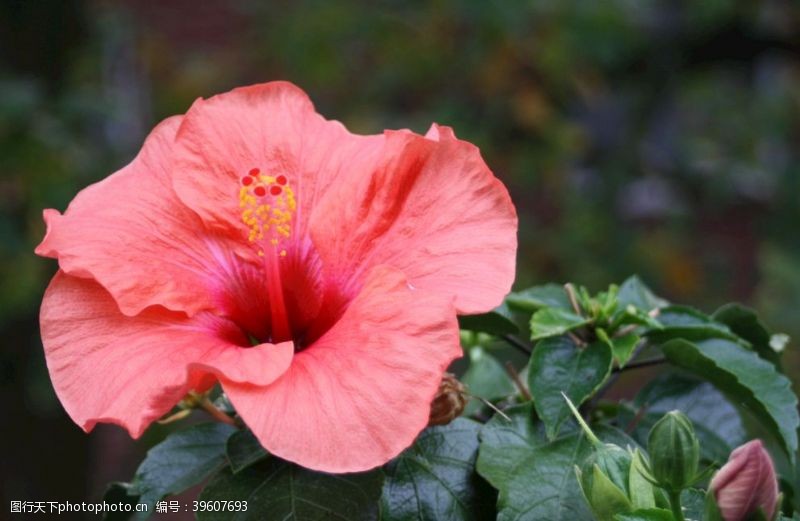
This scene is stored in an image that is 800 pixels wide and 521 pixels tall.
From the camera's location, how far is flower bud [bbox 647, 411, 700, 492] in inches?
29.3

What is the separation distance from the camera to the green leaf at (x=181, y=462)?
89cm

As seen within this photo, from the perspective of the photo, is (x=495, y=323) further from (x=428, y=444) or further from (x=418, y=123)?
(x=418, y=123)

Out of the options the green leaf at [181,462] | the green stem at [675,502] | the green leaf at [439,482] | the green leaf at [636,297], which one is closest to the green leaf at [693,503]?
the green stem at [675,502]

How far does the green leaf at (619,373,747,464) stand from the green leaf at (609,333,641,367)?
93mm

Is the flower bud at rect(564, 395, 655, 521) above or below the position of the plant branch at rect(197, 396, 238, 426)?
above

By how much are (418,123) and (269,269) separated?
2.15 meters

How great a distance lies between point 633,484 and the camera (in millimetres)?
762

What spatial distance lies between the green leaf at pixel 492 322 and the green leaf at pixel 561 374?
5 centimetres

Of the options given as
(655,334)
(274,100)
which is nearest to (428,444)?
(655,334)

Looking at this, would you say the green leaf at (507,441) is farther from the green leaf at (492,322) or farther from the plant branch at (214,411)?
the plant branch at (214,411)

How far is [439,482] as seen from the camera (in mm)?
854

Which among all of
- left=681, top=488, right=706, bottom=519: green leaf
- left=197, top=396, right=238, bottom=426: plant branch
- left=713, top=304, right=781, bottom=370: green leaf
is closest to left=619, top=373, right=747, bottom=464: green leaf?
left=713, top=304, right=781, bottom=370: green leaf

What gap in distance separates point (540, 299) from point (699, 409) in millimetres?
209

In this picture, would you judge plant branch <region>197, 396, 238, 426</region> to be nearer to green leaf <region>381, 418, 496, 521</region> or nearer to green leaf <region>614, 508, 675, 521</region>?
green leaf <region>381, 418, 496, 521</region>
